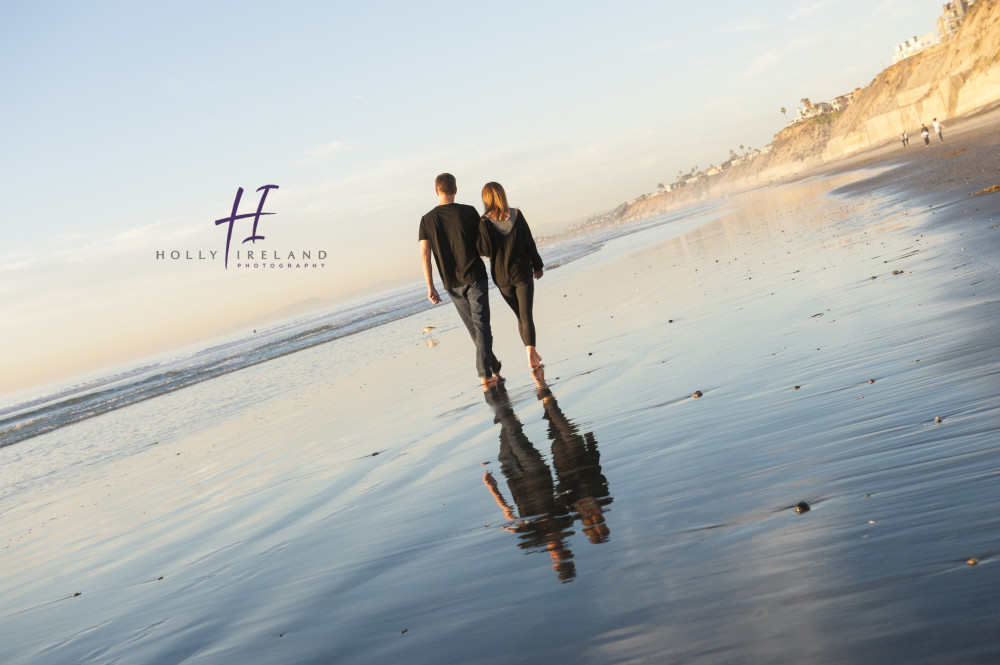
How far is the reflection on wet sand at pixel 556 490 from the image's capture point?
326cm

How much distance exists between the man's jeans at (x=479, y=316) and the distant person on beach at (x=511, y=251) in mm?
241

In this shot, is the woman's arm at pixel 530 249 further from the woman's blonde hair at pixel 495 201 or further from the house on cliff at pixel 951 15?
the house on cliff at pixel 951 15

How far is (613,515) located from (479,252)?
515 cm

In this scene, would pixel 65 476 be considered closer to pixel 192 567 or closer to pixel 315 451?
pixel 315 451

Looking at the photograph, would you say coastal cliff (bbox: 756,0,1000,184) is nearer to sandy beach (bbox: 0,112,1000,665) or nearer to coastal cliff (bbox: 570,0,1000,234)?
coastal cliff (bbox: 570,0,1000,234)

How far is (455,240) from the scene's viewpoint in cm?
815

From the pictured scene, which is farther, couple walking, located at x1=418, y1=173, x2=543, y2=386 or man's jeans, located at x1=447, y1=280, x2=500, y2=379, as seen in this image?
man's jeans, located at x1=447, y1=280, x2=500, y2=379

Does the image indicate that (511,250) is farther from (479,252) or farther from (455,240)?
(455,240)

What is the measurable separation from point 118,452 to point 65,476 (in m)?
1.24

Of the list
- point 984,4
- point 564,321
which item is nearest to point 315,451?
point 564,321

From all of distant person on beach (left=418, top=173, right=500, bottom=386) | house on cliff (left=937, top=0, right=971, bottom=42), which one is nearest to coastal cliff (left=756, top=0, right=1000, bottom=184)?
house on cliff (left=937, top=0, right=971, bottom=42)

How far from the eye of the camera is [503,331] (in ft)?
46.0

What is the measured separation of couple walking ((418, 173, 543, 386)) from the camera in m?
8.07

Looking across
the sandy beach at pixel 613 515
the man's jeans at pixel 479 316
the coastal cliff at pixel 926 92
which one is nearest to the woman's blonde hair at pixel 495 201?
the man's jeans at pixel 479 316
